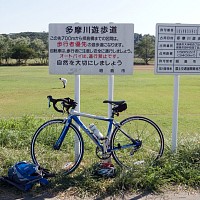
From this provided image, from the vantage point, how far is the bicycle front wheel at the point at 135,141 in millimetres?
4129

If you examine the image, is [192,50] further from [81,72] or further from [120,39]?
[81,72]

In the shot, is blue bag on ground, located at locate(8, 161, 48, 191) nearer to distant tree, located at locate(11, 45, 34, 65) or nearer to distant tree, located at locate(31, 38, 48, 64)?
distant tree, located at locate(31, 38, 48, 64)

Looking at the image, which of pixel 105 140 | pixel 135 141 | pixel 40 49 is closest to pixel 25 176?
pixel 105 140

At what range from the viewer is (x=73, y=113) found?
4023 millimetres

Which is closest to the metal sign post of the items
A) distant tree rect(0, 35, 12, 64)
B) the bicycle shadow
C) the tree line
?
the bicycle shadow

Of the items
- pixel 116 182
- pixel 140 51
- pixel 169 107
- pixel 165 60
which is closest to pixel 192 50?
pixel 165 60

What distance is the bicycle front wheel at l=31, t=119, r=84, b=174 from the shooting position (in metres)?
4.05

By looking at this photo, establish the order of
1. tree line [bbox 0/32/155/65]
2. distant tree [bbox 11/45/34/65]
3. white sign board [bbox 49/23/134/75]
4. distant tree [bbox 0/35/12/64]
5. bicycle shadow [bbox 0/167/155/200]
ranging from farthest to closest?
distant tree [bbox 11/45/34/65], tree line [bbox 0/32/155/65], distant tree [bbox 0/35/12/64], white sign board [bbox 49/23/134/75], bicycle shadow [bbox 0/167/155/200]

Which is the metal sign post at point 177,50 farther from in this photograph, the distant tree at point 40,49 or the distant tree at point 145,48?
the distant tree at point 40,49

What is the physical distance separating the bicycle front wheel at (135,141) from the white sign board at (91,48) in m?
0.75

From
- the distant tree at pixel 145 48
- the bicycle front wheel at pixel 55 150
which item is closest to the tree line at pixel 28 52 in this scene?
the distant tree at pixel 145 48

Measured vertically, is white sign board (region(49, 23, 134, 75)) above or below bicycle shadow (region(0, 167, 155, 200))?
above

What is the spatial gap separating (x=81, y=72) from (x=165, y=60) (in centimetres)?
124

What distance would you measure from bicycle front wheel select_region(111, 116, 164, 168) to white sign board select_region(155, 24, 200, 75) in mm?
823
